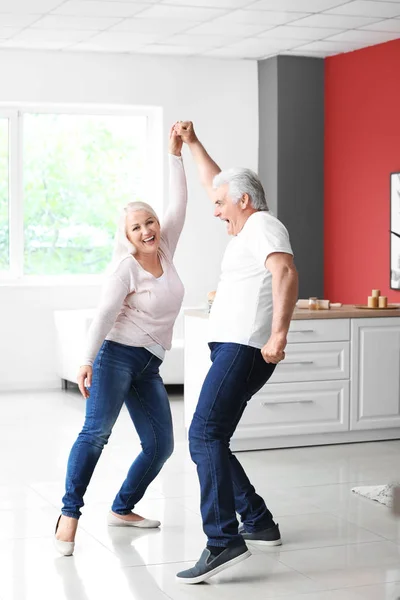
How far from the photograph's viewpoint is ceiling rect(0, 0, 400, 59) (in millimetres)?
6660

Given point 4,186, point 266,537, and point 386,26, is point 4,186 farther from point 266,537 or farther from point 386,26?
point 266,537

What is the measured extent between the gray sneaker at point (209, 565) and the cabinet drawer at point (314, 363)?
222 centimetres

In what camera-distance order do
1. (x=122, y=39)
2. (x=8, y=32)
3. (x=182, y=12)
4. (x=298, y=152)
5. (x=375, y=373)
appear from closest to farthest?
1. (x=375, y=373)
2. (x=182, y=12)
3. (x=8, y=32)
4. (x=122, y=39)
5. (x=298, y=152)

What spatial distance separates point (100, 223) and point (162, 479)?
13.3 feet

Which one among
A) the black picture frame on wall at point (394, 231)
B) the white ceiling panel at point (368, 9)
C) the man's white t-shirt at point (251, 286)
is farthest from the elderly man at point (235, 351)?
the black picture frame on wall at point (394, 231)

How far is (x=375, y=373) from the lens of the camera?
19.4ft

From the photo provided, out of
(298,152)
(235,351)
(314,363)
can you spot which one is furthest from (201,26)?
(235,351)

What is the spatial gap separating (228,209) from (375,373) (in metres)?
2.61

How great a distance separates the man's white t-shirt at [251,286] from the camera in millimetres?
3439

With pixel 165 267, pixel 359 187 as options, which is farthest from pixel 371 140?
pixel 165 267

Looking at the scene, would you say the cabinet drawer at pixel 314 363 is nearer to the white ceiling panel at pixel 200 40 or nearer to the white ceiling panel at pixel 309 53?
the white ceiling panel at pixel 200 40

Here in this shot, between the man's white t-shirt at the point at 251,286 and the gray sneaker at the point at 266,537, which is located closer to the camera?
the man's white t-shirt at the point at 251,286

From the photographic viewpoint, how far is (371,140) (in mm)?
7953

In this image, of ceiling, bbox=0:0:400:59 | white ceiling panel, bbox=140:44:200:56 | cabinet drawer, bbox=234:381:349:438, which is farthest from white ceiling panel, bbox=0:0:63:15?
cabinet drawer, bbox=234:381:349:438
